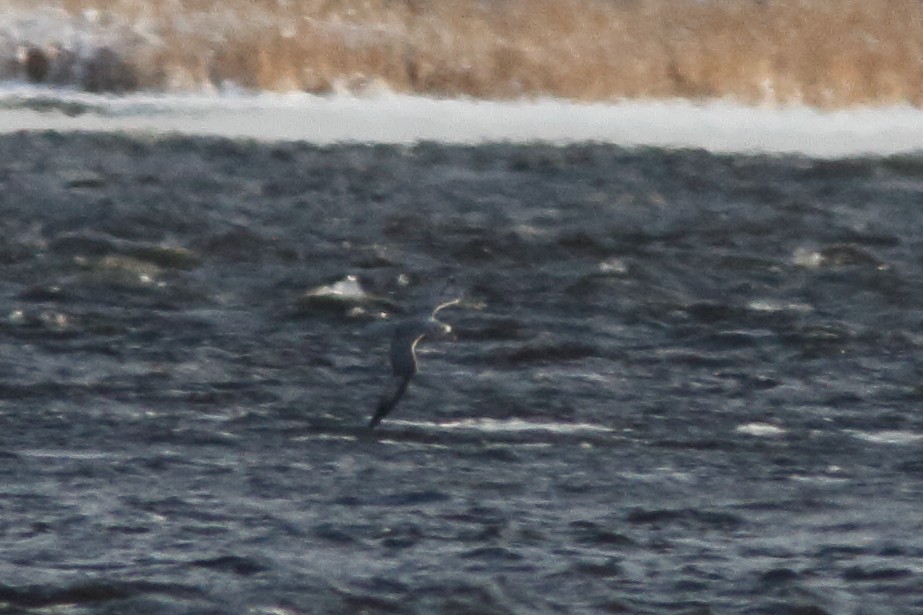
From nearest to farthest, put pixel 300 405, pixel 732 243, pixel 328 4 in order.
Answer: pixel 300 405 < pixel 732 243 < pixel 328 4

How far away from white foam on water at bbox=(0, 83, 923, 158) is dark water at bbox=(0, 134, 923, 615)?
179cm

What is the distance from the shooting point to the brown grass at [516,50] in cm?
2220

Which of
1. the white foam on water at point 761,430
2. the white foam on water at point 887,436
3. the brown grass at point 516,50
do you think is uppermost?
the brown grass at point 516,50

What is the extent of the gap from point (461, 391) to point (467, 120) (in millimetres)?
10877

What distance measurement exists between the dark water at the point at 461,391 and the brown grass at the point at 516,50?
3.90 meters

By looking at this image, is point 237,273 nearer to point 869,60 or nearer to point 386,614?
point 386,614

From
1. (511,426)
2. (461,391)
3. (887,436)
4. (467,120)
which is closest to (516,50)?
(467,120)

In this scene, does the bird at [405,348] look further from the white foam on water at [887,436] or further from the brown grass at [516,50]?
the brown grass at [516,50]

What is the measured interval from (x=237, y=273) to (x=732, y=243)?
3.59 metres

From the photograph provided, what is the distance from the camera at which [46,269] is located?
1353cm

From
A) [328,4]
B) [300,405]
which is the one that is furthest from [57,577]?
[328,4]

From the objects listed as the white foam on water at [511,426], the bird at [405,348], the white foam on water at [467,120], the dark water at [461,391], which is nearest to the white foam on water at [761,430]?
the dark water at [461,391]

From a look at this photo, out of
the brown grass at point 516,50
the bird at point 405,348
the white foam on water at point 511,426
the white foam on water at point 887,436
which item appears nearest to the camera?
the bird at point 405,348

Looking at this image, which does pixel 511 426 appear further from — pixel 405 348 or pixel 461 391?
pixel 405 348
